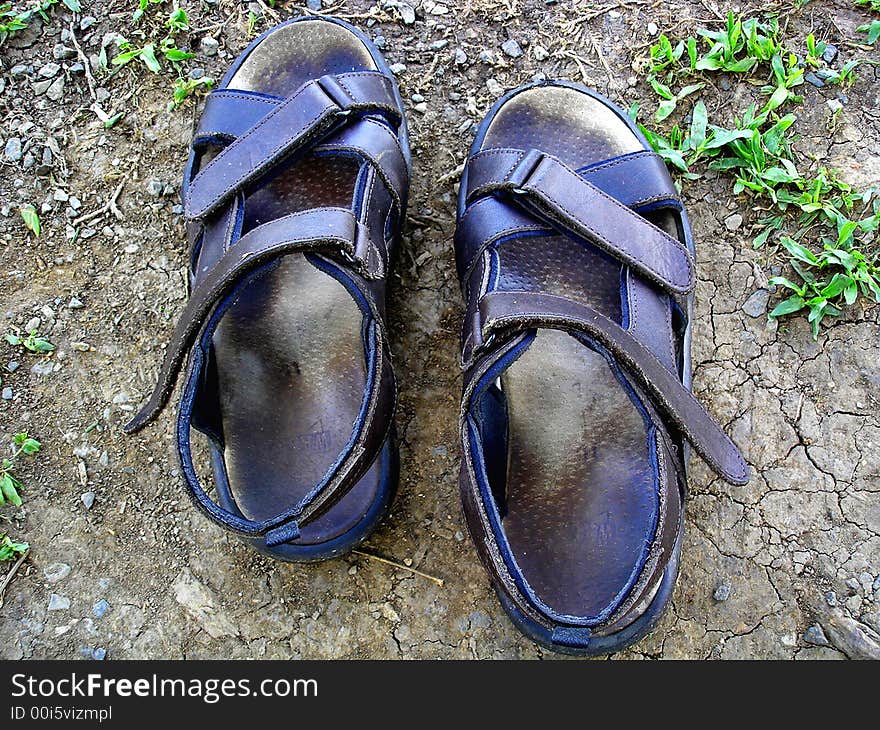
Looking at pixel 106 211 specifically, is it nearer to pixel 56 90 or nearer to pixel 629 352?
pixel 56 90

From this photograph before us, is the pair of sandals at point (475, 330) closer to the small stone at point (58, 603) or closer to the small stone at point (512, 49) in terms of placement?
the small stone at point (512, 49)

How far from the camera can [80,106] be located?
2684mm

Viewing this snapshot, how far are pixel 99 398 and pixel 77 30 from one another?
4.12 ft

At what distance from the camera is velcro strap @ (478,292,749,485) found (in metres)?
1.81

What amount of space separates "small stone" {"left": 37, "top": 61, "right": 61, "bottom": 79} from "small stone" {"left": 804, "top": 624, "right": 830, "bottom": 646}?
2822 millimetres

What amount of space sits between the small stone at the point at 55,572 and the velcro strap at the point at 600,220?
5.21ft

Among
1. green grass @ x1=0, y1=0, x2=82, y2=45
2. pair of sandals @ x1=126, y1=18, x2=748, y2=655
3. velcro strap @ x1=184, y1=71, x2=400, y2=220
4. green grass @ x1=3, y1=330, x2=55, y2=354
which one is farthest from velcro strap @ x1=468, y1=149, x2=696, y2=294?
green grass @ x1=0, y1=0, x2=82, y2=45

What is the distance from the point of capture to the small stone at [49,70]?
2701 mm

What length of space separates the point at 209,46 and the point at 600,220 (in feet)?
4.86

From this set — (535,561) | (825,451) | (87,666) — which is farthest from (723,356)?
(87,666)

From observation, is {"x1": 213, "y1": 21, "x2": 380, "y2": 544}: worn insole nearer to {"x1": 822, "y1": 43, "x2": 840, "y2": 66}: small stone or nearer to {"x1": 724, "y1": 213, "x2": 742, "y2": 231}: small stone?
{"x1": 724, "y1": 213, "x2": 742, "y2": 231}: small stone

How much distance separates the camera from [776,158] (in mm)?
2518

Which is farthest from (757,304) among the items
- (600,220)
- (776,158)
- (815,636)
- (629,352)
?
(815,636)

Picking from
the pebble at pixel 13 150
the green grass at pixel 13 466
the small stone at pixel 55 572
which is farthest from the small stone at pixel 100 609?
the pebble at pixel 13 150
